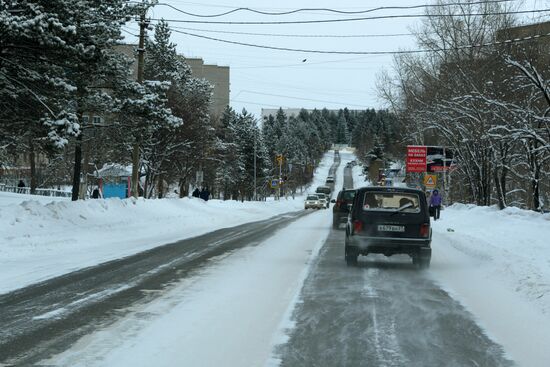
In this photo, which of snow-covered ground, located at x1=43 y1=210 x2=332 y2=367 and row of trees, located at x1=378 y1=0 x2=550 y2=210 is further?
row of trees, located at x1=378 y1=0 x2=550 y2=210

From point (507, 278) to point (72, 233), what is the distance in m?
12.8

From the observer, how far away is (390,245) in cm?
1212

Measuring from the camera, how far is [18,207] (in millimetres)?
17688

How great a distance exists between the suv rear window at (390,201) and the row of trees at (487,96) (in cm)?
780

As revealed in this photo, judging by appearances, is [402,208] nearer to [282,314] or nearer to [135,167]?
[282,314]

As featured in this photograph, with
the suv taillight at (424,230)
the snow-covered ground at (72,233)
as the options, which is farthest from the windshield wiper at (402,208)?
the snow-covered ground at (72,233)

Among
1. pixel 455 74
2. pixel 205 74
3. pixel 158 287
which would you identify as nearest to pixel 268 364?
pixel 158 287

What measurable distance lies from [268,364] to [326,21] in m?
21.3

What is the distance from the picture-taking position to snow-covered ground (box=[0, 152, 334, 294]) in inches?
471

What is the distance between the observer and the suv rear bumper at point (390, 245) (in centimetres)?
1212

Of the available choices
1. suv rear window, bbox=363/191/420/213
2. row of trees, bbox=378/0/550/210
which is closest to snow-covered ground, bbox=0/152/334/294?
suv rear window, bbox=363/191/420/213

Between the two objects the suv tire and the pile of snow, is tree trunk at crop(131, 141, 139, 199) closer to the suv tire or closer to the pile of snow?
the pile of snow

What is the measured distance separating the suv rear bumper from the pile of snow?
1.80 feet

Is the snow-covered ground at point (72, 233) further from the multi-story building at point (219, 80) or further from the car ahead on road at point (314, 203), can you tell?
the multi-story building at point (219, 80)
